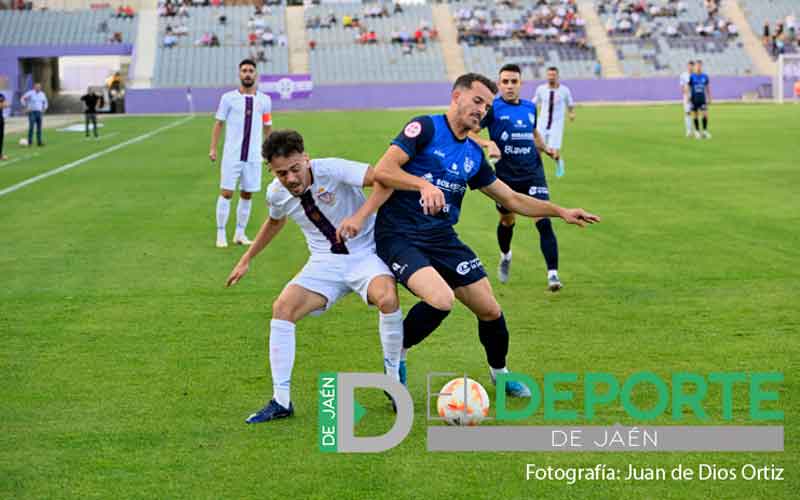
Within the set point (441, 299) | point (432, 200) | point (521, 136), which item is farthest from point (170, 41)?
point (432, 200)

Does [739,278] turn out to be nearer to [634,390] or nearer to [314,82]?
[634,390]

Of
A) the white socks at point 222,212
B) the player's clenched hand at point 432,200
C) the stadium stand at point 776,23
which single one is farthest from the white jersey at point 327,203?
the stadium stand at point 776,23

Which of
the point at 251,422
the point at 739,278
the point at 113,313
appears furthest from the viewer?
the point at 739,278

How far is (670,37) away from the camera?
7619 cm

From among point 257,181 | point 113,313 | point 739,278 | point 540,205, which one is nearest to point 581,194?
point 257,181

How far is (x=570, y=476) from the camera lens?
612cm

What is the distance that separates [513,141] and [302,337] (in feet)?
11.4

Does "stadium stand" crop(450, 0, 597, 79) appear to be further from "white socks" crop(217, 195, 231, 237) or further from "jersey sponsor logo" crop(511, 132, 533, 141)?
"jersey sponsor logo" crop(511, 132, 533, 141)

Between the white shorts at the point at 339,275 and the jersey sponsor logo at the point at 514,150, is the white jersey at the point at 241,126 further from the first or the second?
the white shorts at the point at 339,275

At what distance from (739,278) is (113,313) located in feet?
20.6

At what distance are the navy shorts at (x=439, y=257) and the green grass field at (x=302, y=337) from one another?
2.82 feet

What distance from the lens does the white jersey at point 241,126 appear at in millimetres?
15719

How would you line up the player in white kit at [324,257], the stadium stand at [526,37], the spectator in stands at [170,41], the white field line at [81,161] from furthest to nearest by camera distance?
the spectator in stands at [170,41] → the stadium stand at [526,37] → the white field line at [81,161] → the player in white kit at [324,257]

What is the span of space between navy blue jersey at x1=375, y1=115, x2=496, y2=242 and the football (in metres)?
1.03
